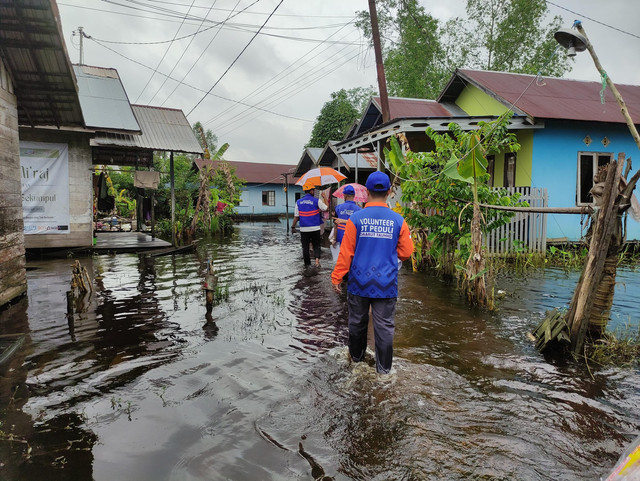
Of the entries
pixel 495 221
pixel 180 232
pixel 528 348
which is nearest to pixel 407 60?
pixel 180 232

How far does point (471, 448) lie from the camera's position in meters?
3.19

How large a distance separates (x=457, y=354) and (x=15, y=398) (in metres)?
4.41

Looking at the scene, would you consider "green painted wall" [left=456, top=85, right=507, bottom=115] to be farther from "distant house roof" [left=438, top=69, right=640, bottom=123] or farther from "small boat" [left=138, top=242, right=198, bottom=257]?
"small boat" [left=138, top=242, right=198, bottom=257]

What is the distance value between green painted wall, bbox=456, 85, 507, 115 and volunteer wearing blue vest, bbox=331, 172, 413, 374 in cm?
1178

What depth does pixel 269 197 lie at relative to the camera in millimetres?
40969

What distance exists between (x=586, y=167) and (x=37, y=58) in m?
14.6

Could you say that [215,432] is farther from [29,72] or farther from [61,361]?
[29,72]

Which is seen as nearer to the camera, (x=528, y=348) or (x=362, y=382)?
(x=362, y=382)

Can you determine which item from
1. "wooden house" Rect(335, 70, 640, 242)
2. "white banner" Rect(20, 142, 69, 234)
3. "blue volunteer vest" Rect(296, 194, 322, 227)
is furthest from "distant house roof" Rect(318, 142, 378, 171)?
"white banner" Rect(20, 142, 69, 234)

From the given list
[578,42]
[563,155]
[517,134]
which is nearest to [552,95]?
[517,134]

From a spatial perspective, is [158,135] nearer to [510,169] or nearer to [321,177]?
[321,177]

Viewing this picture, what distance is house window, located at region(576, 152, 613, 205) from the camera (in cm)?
1384

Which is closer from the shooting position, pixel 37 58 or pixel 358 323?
pixel 358 323

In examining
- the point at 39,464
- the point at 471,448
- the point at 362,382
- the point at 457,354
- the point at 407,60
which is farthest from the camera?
the point at 407,60
